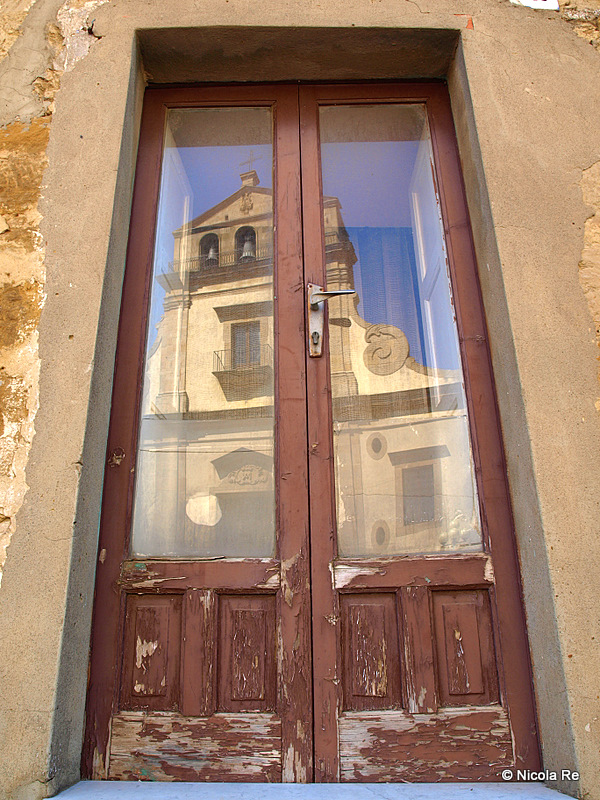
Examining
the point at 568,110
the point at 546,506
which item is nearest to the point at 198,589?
the point at 546,506

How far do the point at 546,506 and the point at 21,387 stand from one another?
171 centimetres

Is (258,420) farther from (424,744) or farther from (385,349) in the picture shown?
(424,744)

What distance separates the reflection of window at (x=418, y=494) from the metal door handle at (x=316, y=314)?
55 centimetres

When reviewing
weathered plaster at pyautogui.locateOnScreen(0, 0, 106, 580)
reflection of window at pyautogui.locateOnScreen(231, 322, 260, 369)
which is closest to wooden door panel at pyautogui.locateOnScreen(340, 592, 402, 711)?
reflection of window at pyautogui.locateOnScreen(231, 322, 260, 369)

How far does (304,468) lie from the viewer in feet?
6.46

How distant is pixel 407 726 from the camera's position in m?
1.70

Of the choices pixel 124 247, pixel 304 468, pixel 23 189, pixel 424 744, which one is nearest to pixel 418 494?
pixel 304 468

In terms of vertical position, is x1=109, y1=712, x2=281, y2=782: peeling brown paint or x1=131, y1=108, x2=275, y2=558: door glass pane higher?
x1=131, y1=108, x2=275, y2=558: door glass pane

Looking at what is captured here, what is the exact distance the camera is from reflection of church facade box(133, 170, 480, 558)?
76.2 inches

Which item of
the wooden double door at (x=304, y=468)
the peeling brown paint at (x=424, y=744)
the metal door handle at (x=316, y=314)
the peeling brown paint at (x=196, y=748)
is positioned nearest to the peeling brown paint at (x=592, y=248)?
the wooden double door at (x=304, y=468)

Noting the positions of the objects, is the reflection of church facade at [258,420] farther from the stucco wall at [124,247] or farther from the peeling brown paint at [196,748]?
Result: the peeling brown paint at [196,748]

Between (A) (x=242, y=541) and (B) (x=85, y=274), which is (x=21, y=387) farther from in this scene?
(A) (x=242, y=541)

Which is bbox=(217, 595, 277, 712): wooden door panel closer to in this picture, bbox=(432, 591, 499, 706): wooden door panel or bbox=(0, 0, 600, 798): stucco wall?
bbox=(0, 0, 600, 798): stucco wall

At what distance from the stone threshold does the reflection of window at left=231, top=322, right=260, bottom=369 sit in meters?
1.35
